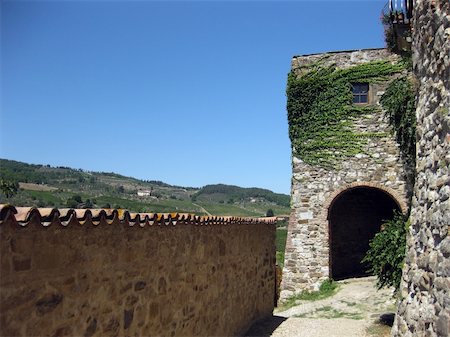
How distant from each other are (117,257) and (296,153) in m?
10.5

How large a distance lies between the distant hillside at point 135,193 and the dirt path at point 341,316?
2351 centimetres

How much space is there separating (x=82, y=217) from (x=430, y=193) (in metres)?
4.08

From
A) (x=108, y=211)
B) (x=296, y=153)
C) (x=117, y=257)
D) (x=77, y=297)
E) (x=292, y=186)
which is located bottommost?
(x=77, y=297)

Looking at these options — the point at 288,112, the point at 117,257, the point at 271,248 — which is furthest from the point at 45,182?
the point at 117,257

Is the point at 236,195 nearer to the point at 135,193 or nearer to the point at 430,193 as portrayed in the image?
the point at 135,193

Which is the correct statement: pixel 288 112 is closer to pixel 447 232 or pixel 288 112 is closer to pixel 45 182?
pixel 447 232

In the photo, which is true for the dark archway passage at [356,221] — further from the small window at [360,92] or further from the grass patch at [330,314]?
A: the grass patch at [330,314]

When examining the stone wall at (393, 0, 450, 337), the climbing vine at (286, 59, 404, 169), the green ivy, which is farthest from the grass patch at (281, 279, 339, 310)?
the stone wall at (393, 0, 450, 337)

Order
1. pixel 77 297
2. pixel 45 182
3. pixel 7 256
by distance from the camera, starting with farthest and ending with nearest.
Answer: pixel 45 182 < pixel 77 297 < pixel 7 256

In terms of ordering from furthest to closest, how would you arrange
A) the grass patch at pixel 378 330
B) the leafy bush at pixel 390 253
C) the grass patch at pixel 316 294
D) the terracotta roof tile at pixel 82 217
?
the grass patch at pixel 316 294, the leafy bush at pixel 390 253, the grass patch at pixel 378 330, the terracotta roof tile at pixel 82 217

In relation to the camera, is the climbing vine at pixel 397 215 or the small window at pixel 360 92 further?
the small window at pixel 360 92

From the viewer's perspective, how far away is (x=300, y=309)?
11.9m

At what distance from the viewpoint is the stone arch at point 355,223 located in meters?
15.7

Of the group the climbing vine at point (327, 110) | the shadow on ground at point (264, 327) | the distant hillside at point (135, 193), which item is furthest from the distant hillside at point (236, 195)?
the shadow on ground at point (264, 327)
